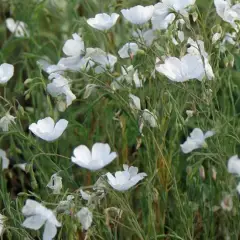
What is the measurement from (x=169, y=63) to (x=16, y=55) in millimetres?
1378

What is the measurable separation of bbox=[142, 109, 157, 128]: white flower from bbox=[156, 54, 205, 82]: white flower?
0.34ft

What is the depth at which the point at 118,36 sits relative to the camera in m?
2.92

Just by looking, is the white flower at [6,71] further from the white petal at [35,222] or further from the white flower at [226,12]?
the white flower at [226,12]

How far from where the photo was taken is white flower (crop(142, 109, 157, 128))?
1806 millimetres

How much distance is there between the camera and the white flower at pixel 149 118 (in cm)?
181

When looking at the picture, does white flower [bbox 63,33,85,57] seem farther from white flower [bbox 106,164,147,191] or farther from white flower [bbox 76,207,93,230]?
white flower [bbox 76,207,93,230]

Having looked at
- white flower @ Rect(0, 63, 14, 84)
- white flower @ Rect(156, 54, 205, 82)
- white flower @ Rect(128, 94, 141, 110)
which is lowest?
white flower @ Rect(128, 94, 141, 110)

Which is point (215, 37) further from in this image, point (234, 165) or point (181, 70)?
point (234, 165)

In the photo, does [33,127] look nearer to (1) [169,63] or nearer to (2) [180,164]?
(1) [169,63]

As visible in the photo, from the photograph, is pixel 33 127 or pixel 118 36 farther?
pixel 118 36

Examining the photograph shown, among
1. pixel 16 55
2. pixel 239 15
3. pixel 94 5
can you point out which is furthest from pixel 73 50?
pixel 16 55

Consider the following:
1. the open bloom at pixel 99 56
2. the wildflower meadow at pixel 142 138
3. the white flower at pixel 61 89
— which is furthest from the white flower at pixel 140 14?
the white flower at pixel 61 89

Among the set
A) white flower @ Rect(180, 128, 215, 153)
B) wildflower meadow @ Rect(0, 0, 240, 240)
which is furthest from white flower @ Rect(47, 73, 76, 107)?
white flower @ Rect(180, 128, 215, 153)

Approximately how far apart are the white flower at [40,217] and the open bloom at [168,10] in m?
0.57
